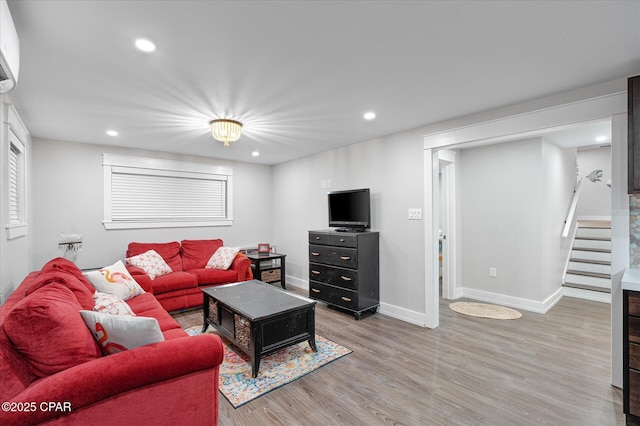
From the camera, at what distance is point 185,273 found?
4.16m

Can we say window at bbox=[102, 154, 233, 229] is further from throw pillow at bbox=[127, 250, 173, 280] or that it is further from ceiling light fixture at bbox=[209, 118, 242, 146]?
ceiling light fixture at bbox=[209, 118, 242, 146]

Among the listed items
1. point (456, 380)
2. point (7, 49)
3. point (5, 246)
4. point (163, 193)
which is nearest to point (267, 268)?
point (163, 193)

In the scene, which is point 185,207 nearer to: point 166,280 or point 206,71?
point 166,280

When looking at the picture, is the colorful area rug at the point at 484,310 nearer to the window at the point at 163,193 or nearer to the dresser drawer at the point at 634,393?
the dresser drawer at the point at 634,393

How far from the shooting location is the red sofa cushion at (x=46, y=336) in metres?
1.24

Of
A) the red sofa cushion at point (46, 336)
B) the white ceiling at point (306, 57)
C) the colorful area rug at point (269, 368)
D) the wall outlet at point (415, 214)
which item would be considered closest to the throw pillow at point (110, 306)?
the red sofa cushion at point (46, 336)

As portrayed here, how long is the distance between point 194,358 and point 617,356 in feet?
9.87

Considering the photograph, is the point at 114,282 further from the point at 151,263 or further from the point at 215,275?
the point at 215,275

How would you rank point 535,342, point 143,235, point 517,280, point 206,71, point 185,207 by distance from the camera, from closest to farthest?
point 206,71
point 535,342
point 517,280
point 143,235
point 185,207

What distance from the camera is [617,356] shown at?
2.25 m

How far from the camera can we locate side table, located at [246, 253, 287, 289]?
491cm

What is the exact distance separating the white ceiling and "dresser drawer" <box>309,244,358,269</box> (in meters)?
1.62

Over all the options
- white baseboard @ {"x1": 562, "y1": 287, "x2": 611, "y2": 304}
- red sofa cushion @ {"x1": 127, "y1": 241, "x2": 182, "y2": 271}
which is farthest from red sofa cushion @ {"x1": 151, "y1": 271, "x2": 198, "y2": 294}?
white baseboard @ {"x1": 562, "y1": 287, "x2": 611, "y2": 304}

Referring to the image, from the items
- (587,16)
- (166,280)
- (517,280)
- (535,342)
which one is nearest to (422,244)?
(535,342)
